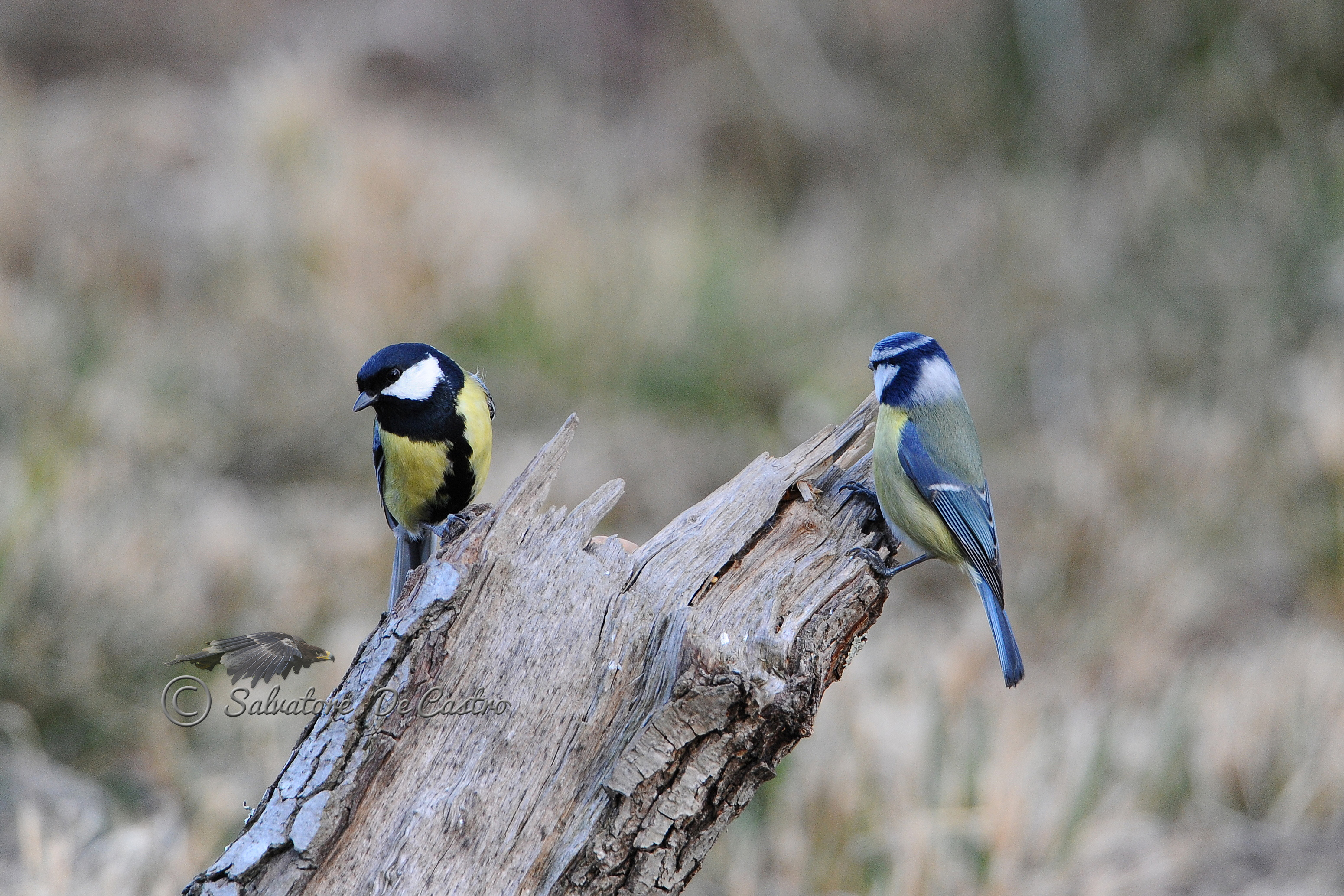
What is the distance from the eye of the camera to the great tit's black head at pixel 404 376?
265cm

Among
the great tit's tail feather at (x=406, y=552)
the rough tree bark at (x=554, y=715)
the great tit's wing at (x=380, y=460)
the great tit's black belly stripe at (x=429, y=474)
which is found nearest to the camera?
the rough tree bark at (x=554, y=715)

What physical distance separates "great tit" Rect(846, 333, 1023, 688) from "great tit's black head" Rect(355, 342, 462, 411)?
115cm

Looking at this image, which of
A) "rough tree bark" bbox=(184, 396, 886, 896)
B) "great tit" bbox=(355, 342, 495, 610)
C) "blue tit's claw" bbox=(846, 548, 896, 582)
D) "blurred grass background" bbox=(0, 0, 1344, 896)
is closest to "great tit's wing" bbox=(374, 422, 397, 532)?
"great tit" bbox=(355, 342, 495, 610)

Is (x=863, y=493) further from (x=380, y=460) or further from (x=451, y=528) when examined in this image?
(x=380, y=460)

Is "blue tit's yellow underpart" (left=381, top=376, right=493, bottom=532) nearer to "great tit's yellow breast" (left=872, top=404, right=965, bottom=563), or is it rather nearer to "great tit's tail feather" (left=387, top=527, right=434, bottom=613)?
"great tit's tail feather" (left=387, top=527, right=434, bottom=613)

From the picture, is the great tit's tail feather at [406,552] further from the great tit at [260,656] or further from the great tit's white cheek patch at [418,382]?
the great tit at [260,656]

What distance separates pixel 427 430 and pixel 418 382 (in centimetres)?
12

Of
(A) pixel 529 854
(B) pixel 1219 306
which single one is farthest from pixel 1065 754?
(B) pixel 1219 306

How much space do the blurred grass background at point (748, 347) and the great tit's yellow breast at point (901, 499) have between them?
1.12m

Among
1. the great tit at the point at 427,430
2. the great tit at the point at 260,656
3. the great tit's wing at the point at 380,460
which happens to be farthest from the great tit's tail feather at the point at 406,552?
the great tit at the point at 260,656

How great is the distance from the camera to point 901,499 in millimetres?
2725

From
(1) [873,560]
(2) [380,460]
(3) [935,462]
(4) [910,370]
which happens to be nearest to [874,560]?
(1) [873,560]

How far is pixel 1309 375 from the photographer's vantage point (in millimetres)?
6770

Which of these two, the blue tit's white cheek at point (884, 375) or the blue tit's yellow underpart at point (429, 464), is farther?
the blue tit's white cheek at point (884, 375)
